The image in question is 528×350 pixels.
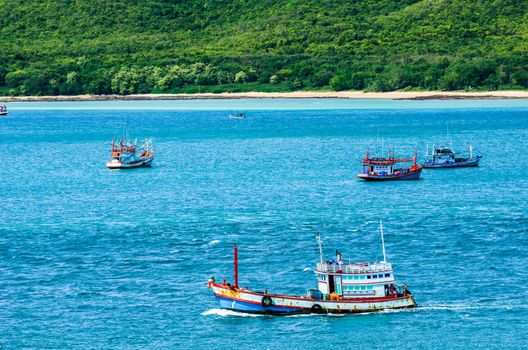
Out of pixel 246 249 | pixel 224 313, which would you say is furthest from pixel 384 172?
pixel 224 313

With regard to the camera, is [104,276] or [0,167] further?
[0,167]

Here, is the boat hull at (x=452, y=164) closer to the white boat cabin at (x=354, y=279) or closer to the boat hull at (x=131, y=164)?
the boat hull at (x=131, y=164)

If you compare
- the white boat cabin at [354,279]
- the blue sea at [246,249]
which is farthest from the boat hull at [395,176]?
the white boat cabin at [354,279]

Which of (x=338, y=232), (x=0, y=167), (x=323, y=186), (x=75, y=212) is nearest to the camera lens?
(x=338, y=232)

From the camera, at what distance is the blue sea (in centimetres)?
5953

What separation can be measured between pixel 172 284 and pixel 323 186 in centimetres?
4538

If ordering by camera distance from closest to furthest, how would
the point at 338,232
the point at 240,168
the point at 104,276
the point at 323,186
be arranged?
the point at 104,276 < the point at 338,232 < the point at 323,186 < the point at 240,168

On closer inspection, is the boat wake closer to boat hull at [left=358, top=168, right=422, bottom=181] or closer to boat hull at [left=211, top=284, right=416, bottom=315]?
boat hull at [left=211, top=284, right=416, bottom=315]

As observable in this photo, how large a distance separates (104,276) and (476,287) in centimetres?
2097

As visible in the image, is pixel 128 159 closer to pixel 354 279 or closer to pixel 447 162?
pixel 447 162

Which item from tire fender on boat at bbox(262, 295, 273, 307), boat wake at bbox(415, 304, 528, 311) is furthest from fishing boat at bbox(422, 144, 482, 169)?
tire fender on boat at bbox(262, 295, 273, 307)

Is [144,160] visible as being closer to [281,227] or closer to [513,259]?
[281,227]

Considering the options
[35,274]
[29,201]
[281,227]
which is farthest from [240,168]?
[35,274]

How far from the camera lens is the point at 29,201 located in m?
106
